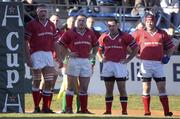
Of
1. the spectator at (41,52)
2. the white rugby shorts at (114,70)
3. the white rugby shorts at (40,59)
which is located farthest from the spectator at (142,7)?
the white rugby shorts at (40,59)

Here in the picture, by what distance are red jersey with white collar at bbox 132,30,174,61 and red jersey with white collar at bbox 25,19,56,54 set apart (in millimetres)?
2075

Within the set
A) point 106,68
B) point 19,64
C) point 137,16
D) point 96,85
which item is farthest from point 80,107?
point 137,16

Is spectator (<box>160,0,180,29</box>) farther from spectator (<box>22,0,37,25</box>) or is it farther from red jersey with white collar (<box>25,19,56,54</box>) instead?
red jersey with white collar (<box>25,19,56,54</box>)

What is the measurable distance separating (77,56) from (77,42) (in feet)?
1.00

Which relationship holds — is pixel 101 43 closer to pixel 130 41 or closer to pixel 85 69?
pixel 130 41

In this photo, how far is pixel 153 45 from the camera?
13.6 metres

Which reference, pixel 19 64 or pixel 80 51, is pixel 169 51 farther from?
pixel 19 64

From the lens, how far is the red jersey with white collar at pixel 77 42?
13.5 meters

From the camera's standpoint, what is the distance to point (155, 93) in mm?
18656

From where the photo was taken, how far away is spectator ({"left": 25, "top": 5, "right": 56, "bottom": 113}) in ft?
43.1

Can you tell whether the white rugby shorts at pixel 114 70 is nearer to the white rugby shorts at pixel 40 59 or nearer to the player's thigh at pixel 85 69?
the player's thigh at pixel 85 69

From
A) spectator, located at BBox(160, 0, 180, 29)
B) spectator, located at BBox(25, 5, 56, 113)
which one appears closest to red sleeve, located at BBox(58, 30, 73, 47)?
spectator, located at BBox(25, 5, 56, 113)

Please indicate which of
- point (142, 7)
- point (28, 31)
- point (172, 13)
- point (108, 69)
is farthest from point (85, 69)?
point (172, 13)

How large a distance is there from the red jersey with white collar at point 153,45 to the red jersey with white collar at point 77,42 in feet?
3.92
